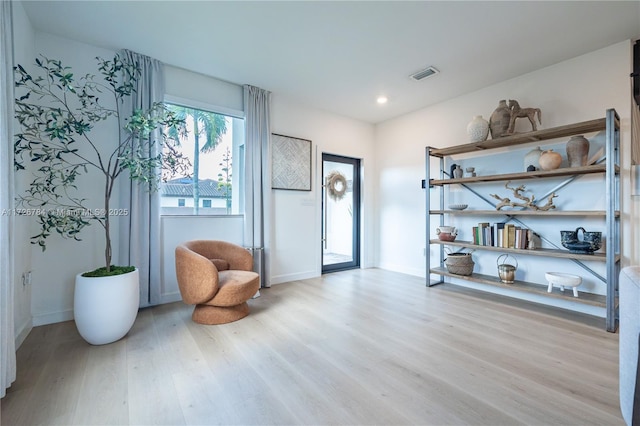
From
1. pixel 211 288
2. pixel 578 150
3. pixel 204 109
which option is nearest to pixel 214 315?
pixel 211 288

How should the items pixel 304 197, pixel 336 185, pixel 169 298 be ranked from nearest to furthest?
pixel 169 298, pixel 304 197, pixel 336 185

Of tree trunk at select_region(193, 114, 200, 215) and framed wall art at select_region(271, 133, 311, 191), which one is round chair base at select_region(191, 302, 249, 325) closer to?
tree trunk at select_region(193, 114, 200, 215)

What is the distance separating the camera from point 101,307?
2074 mm

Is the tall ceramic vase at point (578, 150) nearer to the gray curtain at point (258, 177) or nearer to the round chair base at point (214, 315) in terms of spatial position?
the gray curtain at point (258, 177)

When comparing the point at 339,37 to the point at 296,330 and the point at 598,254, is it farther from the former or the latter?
the point at 598,254

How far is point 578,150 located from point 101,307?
4.49 m

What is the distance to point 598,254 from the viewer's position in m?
2.67

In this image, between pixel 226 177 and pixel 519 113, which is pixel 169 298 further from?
pixel 519 113

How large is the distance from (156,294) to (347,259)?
3105mm

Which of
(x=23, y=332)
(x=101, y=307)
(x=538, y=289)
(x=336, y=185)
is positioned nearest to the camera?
(x=101, y=307)

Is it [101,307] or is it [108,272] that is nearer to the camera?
[101,307]

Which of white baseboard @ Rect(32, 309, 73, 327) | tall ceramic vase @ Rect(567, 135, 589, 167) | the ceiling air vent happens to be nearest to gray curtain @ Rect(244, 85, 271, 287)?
white baseboard @ Rect(32, 309, 73, 327)

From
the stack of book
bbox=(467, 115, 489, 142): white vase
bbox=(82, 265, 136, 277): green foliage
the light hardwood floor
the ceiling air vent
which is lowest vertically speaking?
the light hardwood floor

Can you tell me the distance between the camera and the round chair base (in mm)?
2574
